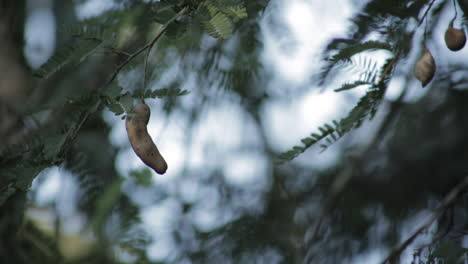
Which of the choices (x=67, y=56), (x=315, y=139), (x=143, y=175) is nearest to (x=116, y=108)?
(x=67, y=56)

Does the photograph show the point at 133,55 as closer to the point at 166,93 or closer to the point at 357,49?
the point at 166,93

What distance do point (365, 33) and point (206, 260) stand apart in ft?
2.66

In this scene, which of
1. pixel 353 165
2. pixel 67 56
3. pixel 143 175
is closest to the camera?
pixel 67 56

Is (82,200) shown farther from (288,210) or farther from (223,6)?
(223,6)

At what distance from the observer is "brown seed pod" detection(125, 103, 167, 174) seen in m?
0.56

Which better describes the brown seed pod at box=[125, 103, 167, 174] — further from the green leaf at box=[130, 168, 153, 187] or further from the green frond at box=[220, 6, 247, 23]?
the green leaf at box=[130, 168, 153, 187]

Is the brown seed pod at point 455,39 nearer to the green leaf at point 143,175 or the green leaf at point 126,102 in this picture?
the green leaf at point 126,102

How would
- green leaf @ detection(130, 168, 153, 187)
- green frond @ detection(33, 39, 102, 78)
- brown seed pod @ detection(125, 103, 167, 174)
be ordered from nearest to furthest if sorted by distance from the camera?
brown seed pod @ detection(125, 103, 167, 174) → green frond @ detection(33, 39, 102, 78) → green leaf @ detection(130, 168, 153, 187)

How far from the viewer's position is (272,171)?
5.59 feet

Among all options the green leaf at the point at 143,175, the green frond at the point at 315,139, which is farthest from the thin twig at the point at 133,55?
the green leaf at the point at 143,175

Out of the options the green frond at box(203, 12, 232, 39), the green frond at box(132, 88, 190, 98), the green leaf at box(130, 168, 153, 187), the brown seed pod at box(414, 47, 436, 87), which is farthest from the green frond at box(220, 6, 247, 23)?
the green leaf at box(130, 168, 153, 187)

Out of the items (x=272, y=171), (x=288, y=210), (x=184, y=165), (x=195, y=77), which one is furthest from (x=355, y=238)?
(x=195, y=77)

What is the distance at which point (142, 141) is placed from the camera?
1.86 feet

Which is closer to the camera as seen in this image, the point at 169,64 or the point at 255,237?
the point at 169,64
